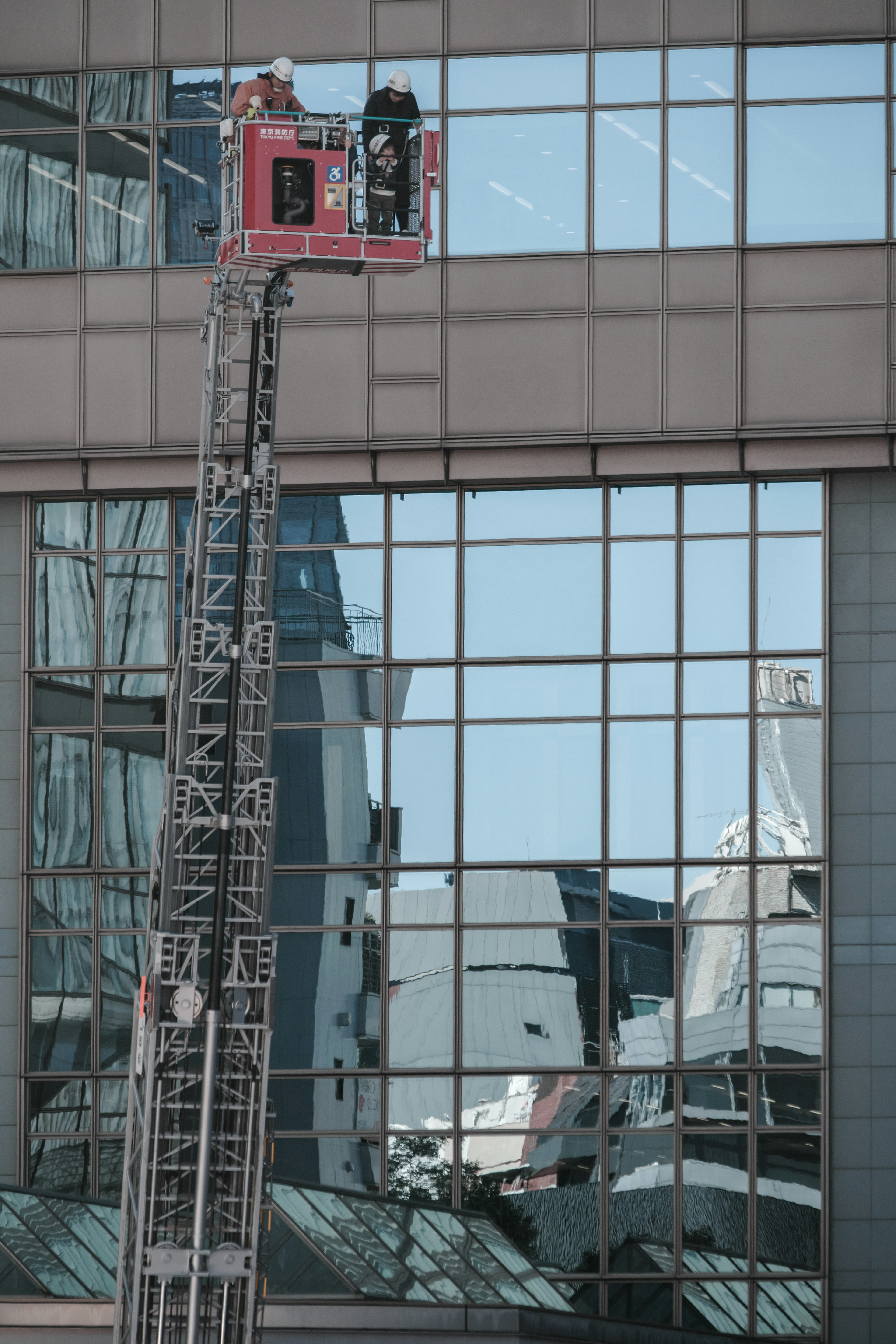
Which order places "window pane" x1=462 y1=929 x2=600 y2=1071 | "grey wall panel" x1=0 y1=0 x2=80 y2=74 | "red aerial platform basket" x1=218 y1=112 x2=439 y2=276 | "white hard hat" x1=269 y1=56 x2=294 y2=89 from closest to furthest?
"red aerial platform basket" x1=218 y1=112 x2=439 y2=276
"white hard hat" x1=269 y1=56 x2=294 y2=89
"window pane" x1=462 y1=929 x2=600 y2=1071
"grey wall panel" x1=0 y1=0 x2=80 y2=74

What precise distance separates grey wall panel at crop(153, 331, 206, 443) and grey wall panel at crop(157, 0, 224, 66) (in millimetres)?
4574

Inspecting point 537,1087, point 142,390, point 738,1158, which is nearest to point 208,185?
point 142,390

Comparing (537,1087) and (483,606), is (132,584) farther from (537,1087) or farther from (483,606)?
(537,1087)

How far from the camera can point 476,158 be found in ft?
79.4

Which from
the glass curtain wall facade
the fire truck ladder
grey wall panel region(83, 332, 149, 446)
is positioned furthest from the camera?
grey wall panel region(83, 332, 149, 446)

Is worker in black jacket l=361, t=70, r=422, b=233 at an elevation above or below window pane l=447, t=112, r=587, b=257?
below

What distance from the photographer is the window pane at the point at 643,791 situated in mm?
23797

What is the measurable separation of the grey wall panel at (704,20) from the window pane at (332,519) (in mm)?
8966

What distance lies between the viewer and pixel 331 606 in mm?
24422

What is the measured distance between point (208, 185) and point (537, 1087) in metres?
15.7

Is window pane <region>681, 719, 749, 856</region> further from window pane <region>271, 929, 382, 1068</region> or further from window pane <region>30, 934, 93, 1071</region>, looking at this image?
window pane <region>30, 934, 93, 1071</region>

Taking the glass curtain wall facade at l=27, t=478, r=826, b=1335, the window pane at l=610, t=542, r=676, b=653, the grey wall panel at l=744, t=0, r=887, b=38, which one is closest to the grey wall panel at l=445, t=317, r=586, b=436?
the glass curtain wall facade at l=27, t=478, r=826, b=1335

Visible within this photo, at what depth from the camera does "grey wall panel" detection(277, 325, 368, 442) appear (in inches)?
946

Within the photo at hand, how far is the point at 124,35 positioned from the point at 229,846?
55.3 ft
